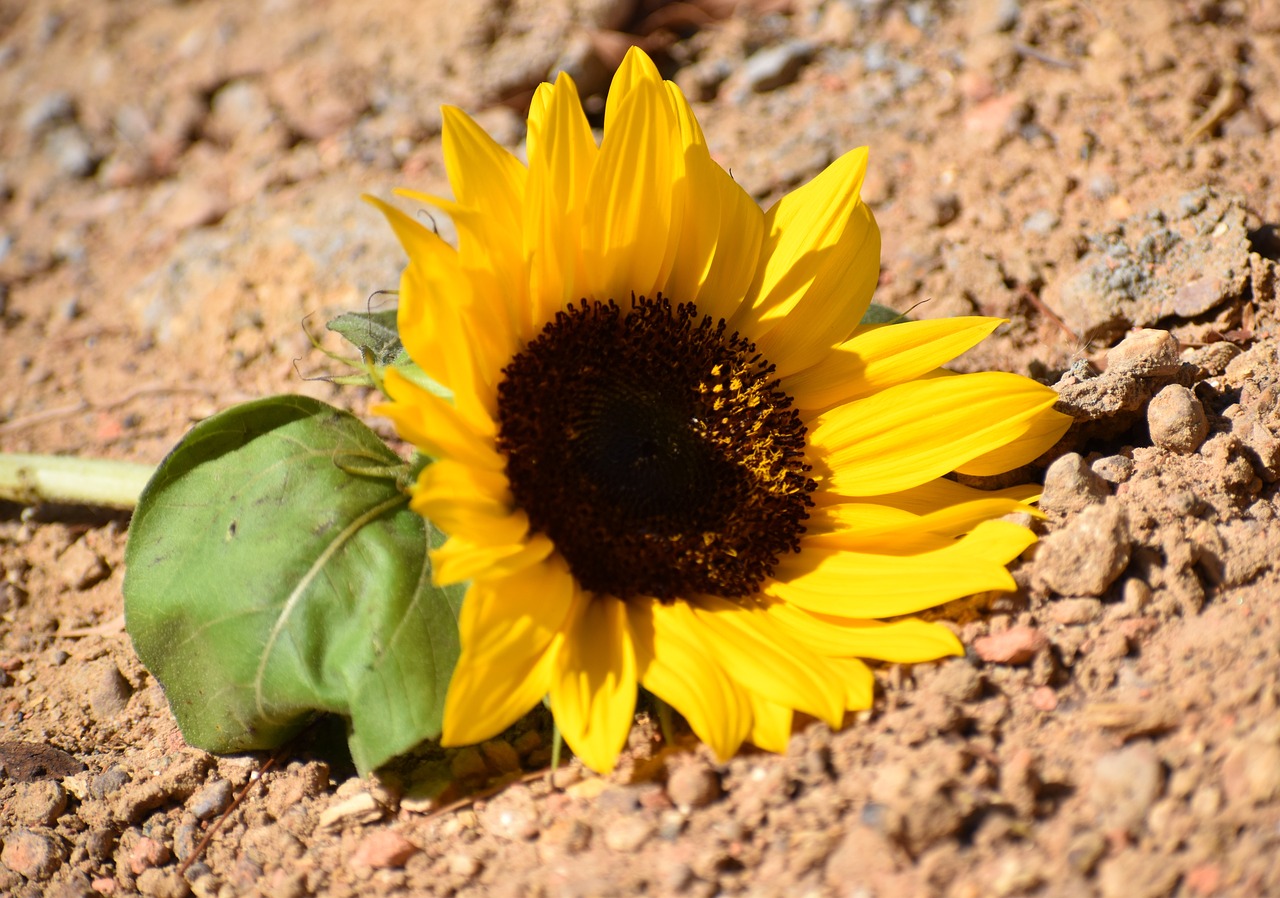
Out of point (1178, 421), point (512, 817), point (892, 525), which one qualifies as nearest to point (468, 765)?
point (512, 817)

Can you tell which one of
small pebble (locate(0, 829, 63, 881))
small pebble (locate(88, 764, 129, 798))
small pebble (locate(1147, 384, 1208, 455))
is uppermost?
small pebble (locate(1147, 384, 1208, 455))

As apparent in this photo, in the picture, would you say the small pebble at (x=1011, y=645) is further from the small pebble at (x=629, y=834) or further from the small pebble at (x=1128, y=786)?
the small pebble at (x=629, y=834)

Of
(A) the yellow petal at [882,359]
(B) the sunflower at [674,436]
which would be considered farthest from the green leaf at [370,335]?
(A) the yellow petal at [882,359]

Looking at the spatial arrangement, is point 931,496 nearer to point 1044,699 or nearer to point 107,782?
point 1044,699

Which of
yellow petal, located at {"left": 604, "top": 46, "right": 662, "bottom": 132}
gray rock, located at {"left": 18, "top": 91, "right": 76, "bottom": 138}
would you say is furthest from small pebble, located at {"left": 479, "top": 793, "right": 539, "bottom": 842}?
gray rock, located at {"left": 18, "top": 91, "right": 76, "bottom": 138}

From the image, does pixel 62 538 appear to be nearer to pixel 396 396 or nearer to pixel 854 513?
pixel 396 396

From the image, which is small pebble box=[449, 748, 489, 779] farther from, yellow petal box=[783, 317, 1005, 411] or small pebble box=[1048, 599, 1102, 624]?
small pebble box=[1048, 599, 1102, 624]

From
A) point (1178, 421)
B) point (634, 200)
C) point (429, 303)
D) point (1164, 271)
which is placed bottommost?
point (1178, 421)

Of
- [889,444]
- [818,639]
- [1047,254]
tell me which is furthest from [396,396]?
[1047,254]
